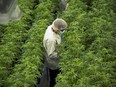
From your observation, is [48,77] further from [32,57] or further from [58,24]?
[58,24]

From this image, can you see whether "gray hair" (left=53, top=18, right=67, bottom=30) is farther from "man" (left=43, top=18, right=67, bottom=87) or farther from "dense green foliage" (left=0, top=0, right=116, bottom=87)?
"dense green foliage" (left=0, top=0, right=116, bottom=87)

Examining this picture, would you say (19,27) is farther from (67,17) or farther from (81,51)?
(81,51)

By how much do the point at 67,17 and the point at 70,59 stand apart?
1.73m

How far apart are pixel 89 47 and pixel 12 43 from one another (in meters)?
1.57

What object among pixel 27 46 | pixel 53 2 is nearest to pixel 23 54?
pixel 27 46

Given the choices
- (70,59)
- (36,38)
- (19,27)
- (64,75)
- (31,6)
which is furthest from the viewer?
(31,6)

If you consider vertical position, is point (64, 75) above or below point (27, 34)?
below

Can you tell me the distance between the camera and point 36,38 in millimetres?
7348

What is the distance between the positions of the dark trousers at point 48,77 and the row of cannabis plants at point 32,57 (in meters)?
0.25

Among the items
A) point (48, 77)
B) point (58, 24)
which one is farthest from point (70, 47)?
point (48, 77)

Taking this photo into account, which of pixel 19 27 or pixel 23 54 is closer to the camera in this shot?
pixel 23 54

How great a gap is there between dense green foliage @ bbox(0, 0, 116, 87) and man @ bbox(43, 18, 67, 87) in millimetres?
157

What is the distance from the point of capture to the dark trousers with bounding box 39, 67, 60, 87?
7.12 metres

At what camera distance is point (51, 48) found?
6.67 metres
